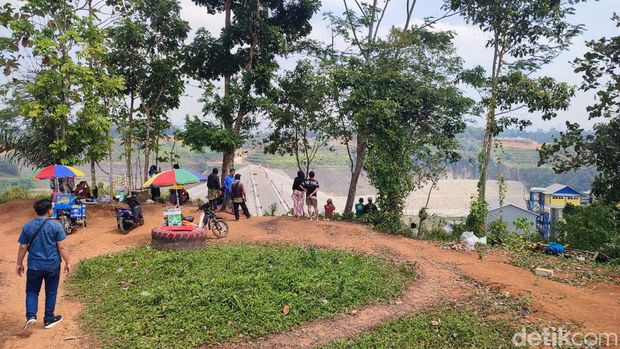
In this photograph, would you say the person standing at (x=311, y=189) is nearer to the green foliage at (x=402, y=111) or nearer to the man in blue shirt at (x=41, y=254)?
the green foliage at (x=402, y=111)

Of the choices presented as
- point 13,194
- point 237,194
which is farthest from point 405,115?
point 13,194

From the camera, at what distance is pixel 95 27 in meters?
15.6

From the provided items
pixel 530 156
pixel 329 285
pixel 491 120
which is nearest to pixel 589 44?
pixel 491 120

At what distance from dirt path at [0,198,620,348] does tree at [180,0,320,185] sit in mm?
3929

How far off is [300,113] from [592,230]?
11920 mm

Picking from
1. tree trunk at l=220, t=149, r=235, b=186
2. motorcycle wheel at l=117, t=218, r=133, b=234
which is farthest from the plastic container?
tree trunk at l=220, t=149, r=235, b=186

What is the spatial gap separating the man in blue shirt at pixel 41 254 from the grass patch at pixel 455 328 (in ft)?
→ 14.0

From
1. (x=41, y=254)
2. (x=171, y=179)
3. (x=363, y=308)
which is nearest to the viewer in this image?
(x=41, y=254)

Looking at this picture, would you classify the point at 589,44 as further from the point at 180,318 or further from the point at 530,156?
the point at 530,156

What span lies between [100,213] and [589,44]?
633 inches

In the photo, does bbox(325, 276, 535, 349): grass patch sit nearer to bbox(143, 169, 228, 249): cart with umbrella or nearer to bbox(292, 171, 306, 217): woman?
bbox(143, 169, 228, 249): cart with umbrella

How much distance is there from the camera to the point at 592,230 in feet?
52.0

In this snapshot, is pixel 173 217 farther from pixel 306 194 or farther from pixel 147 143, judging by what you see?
pixel 147 143

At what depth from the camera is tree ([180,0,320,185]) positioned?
1745cm
